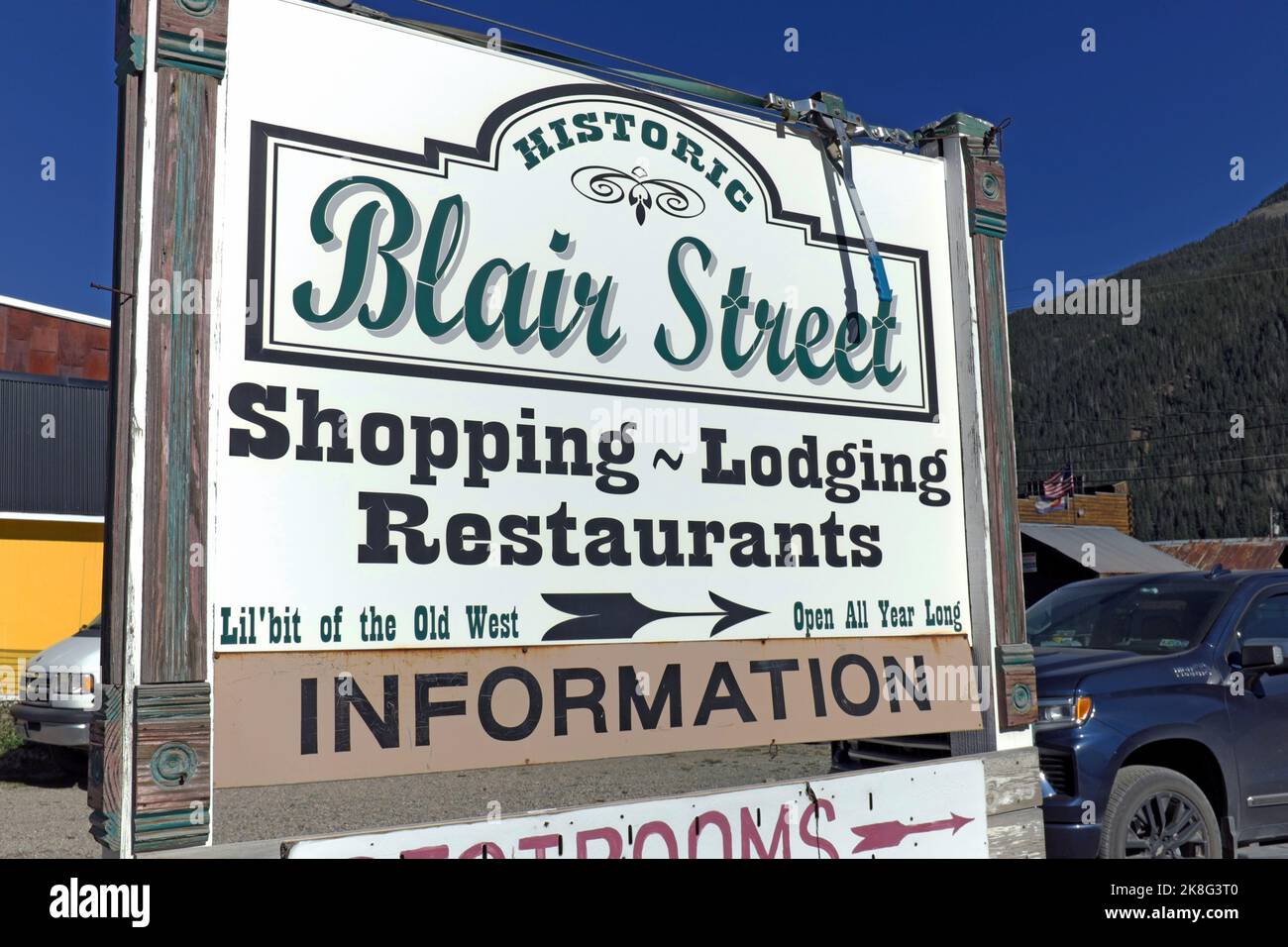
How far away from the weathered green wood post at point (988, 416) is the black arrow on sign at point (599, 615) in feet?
4.96

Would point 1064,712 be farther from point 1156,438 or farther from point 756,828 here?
point 1156,438

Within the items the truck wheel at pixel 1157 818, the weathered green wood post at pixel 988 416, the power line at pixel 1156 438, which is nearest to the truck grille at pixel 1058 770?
the truck wheel at pixel 1157 818

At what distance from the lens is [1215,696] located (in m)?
6.36

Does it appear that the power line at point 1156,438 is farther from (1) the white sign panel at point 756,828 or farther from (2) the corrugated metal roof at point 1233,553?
(1) the white sign panel at point 756,828

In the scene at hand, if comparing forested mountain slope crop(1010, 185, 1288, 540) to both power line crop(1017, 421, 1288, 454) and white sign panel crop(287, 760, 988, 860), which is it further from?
white sign panel crop(287, 760, 988, 860)

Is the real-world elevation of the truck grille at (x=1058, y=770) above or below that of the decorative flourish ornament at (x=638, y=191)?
below

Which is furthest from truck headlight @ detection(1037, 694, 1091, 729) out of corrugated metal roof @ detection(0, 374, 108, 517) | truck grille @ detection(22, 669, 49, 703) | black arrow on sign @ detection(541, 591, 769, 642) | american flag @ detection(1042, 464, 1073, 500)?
american flag @ detection(1042, 464, 1073, 500)

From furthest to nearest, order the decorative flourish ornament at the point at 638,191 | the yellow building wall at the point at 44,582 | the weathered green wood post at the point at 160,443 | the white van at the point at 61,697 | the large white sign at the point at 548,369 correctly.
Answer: the yellow building wall at the point at 44,582
the white van at the point at 61,697
the decorative flourish ornament at the point at 638,191
the large white sign at the point at 548,369
the weathered green wood post at the point at 160,443

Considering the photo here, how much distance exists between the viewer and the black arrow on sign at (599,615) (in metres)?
3.74

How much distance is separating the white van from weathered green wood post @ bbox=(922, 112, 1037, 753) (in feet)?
26.6

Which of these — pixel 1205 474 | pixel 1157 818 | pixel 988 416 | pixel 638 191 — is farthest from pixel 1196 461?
pixel 638 191

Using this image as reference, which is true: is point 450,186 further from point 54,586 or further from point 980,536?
point 54,586

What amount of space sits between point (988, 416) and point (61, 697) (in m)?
8.84
